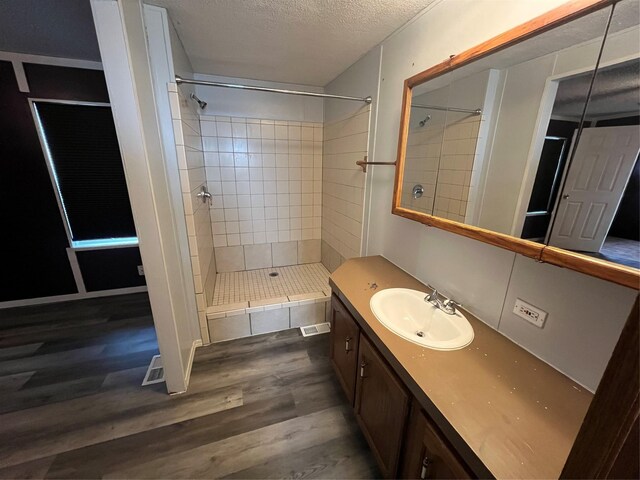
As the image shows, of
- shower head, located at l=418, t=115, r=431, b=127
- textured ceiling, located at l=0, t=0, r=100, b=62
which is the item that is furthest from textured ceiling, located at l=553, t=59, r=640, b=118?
textured ceiling, located at l=0, t=0, r=100, b=62

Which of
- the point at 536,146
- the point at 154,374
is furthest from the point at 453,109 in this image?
the point at 154,374

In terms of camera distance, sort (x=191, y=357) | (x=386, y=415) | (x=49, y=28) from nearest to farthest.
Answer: (x=386, y=415) < (x=49, y=28) < (x=191, y=357)

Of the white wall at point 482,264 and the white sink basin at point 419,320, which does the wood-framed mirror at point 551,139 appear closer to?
the white wall at point 482,264

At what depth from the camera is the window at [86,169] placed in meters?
2.33

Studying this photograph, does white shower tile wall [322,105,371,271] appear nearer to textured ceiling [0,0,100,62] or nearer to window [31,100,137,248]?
textured ceiling [0,0,100,62]

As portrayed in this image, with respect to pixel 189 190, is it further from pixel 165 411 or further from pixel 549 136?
pixel 549 136

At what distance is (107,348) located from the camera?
80.8 inches

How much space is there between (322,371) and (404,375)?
1.16 meters

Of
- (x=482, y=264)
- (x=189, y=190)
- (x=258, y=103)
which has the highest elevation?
(x=258, y=103)

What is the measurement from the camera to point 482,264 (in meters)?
1.13

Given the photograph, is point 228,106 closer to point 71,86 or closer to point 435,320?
point 71,86

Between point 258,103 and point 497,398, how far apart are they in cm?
293

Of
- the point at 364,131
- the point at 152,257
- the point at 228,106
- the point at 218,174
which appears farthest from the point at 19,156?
the point at 364,131

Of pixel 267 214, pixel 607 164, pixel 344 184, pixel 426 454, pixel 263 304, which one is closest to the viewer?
pixel 607 164
